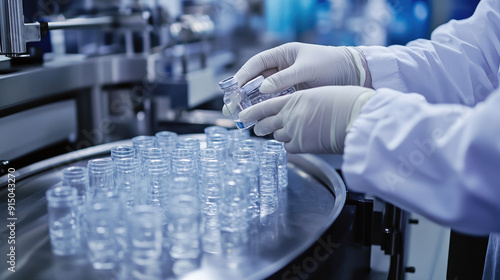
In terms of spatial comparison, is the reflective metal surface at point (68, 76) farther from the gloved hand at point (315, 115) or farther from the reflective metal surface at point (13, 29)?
the gloved hand at point (315, 115)

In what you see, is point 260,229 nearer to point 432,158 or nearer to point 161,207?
point 161,207

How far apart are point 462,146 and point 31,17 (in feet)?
5.48

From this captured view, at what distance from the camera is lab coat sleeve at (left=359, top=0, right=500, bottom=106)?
4.50 ft

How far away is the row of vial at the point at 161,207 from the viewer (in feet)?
2.82

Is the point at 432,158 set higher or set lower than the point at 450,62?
lower

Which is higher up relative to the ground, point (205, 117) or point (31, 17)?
point (31, 17)

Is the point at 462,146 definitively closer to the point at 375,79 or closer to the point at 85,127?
the point at 375,79

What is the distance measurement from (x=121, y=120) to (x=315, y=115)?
3.45 ft

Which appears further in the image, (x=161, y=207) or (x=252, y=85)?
(x=252, y=85)

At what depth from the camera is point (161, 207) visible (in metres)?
1.06

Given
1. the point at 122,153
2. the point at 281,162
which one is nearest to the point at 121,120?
the point at 122,153

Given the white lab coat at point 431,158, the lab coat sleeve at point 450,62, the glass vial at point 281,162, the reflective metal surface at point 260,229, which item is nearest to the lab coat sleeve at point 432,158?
the white lab coat at point 431,158

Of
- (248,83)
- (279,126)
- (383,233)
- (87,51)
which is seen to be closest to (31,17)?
(87,51)

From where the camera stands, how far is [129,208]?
103 centimetres
